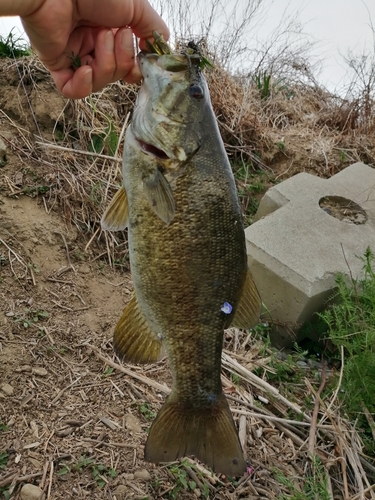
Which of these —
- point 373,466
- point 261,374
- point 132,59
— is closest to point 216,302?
point 132,59

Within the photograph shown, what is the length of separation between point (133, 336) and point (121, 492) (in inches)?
40.5

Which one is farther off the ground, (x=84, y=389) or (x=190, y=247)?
(x=190, y=247)

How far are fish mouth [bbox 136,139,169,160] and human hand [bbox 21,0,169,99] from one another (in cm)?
47

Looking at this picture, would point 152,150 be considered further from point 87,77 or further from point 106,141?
point 106,141

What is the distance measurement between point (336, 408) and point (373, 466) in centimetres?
36

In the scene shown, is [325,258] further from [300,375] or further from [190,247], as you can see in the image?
[190,247]

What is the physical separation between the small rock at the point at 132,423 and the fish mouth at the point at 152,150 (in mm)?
1683

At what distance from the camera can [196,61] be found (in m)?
1.82

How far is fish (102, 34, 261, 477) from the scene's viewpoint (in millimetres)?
1729

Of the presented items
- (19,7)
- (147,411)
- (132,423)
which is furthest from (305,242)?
(19,7)

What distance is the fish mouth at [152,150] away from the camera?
1.76 metres

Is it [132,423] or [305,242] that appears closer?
[132,423]

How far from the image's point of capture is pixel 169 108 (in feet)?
5.85

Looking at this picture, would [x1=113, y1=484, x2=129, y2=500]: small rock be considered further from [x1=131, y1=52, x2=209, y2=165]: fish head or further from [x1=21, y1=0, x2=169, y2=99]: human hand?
[x1=21, y1=0, x2=169, y2=99]: human hand
